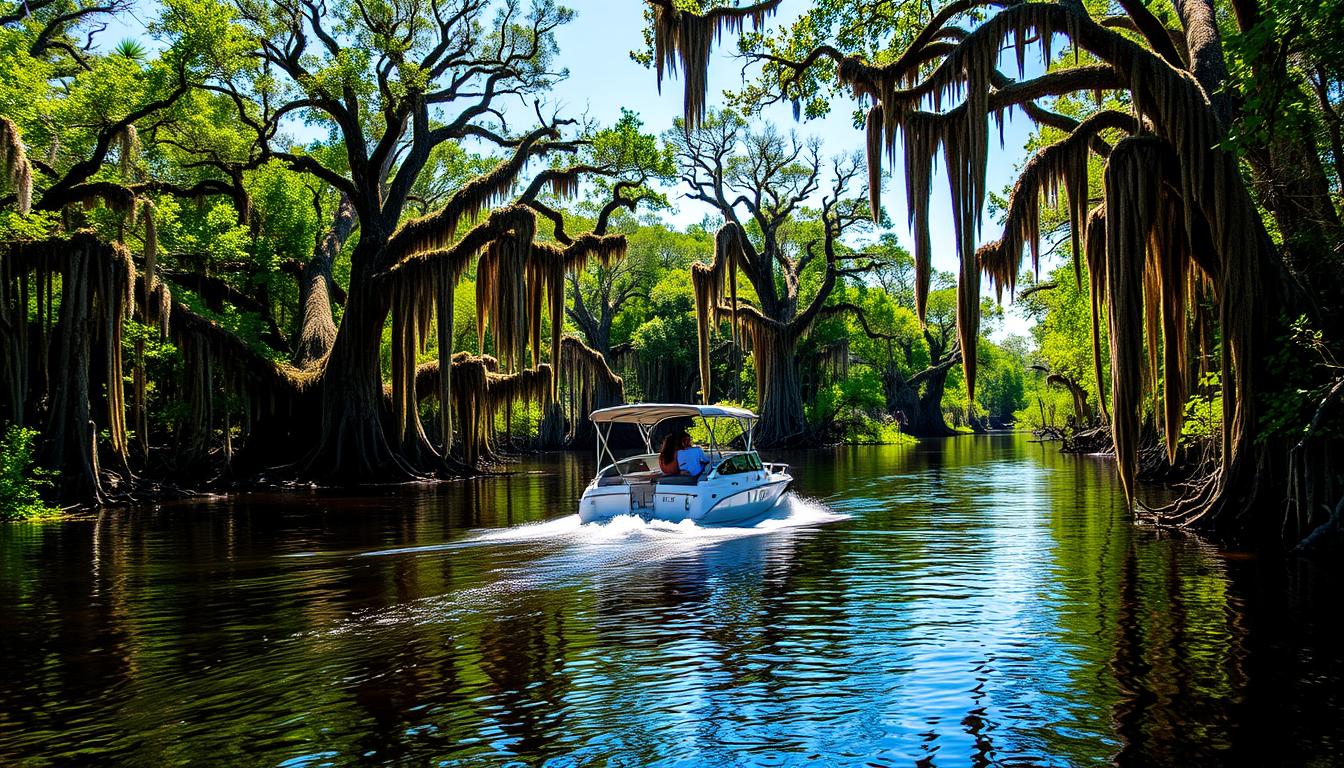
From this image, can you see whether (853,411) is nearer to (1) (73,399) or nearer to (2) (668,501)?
(2) (668,501)

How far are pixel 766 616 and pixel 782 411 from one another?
4557 centimetres

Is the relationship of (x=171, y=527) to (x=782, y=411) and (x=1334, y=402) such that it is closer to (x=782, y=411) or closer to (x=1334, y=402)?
(x=1334, y=402)

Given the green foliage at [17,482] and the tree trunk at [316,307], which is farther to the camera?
the tree trunk at [316,307]

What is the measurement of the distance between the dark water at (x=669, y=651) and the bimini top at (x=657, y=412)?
4.06 meters

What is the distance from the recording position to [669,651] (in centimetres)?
913

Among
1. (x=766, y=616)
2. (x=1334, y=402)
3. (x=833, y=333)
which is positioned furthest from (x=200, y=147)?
(x=833, y=333)

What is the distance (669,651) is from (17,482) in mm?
18108

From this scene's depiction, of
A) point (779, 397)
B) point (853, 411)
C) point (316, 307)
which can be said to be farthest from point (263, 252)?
point (853, 411)

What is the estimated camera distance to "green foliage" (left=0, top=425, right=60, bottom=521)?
20094 millimetres

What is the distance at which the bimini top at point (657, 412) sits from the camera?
20.3 meters

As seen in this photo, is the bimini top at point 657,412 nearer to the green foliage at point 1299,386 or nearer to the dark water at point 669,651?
the dark water at point 669,651

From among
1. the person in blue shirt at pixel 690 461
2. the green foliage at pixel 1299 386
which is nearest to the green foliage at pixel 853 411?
the person in blue shirt at pixel 690 461

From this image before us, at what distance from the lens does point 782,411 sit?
55875mm

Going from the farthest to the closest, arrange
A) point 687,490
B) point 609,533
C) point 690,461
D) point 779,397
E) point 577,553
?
point 779,397
point 690,461
point 687,490
point 609,533
point 577,553
